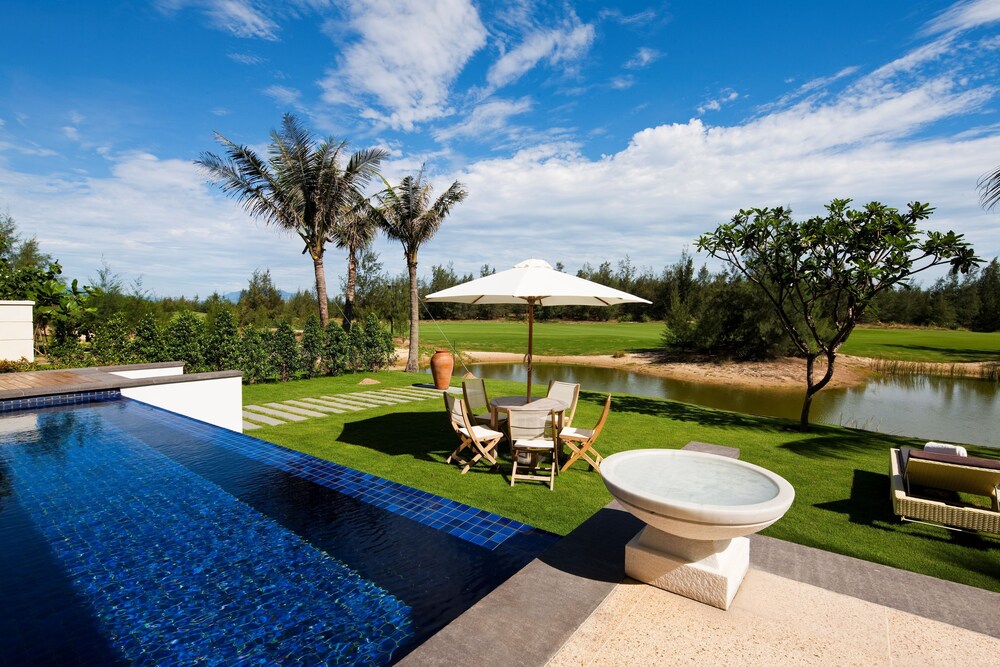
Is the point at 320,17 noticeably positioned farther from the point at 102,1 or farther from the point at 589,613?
the point at 589,613

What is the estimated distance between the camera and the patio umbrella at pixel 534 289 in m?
5.58

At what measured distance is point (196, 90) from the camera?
12789 millimetres

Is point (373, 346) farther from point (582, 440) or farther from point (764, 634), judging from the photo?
point (764, 634)

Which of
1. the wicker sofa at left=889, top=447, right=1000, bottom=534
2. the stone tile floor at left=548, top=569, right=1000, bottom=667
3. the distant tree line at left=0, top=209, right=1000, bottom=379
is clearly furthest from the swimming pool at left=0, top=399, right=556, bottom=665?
the distant tree line at left=0, top=209, right=1000, bottom=379

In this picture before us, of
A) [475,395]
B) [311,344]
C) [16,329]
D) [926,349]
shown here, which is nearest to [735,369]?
[926,349]

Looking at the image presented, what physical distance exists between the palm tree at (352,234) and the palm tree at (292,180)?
3.22ft

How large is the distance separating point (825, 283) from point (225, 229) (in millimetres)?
19028

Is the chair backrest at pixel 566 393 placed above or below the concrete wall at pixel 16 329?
below

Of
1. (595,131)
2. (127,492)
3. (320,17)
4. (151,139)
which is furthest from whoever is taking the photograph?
(595,131)

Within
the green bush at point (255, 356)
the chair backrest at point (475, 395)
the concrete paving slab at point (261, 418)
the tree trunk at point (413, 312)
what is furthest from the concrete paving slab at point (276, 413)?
the tree trunk at point (413, 312)

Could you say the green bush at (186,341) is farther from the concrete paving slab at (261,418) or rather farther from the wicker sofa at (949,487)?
the wicker sofa at (949,487)

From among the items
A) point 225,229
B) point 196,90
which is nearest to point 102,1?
point 196,90

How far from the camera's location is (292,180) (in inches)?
532

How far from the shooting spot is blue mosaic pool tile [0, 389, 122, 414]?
22.0 feet
